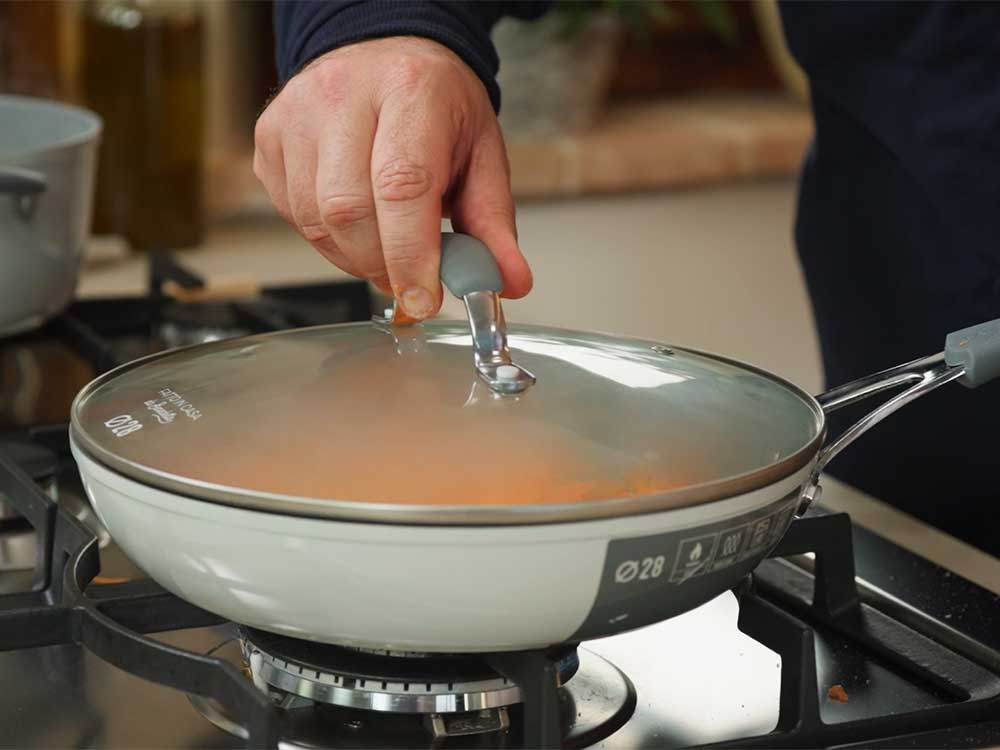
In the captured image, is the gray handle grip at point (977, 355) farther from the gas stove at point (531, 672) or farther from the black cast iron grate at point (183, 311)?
the black cast iron grate at point (183, 311)

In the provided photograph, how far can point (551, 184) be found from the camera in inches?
66.7

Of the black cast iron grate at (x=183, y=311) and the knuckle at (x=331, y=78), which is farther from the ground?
the knuckle at (x=331, y=78)

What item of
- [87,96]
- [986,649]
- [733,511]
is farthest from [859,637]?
[87,96]

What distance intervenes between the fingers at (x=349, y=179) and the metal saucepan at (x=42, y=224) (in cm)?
25

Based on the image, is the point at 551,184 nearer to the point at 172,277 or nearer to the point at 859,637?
the point at 172,277

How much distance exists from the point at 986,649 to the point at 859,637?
0.05m

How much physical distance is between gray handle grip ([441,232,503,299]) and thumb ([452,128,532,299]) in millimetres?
29

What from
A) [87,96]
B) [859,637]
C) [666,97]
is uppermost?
[859,637]

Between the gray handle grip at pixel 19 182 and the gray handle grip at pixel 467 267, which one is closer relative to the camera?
the gray handle grip at pixel 467 267

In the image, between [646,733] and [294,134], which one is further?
[294,134]

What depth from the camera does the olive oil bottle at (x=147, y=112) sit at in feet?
4.25

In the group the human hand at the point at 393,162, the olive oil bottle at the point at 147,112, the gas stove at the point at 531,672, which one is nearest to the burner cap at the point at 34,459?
the gas stove at the point at 531,672

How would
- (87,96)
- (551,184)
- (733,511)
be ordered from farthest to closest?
(551,184), (87,96), (733,511)

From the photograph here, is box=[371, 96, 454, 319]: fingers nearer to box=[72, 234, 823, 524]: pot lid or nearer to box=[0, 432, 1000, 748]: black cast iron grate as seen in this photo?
box=[72, 234, 823, 524]: pot lid
